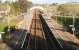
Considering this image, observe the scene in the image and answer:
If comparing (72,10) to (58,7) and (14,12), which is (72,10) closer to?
(58,7)

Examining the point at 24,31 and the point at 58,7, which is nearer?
the point at 24,31

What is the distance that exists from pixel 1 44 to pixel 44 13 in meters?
7.09

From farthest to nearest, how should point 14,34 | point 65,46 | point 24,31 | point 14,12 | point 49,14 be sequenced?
point 49,14 → point 14,12 → point 24,31 → point 14,34 → point 65,46

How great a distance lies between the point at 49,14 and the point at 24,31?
3.53 m

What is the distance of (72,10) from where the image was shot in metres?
13.8

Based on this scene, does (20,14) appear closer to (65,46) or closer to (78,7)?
(78,7)

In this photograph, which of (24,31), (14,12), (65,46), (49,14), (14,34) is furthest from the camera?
(49,14)

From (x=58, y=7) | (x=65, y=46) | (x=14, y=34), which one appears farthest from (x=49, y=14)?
(x=65, y=46)

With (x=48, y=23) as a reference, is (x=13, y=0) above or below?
above

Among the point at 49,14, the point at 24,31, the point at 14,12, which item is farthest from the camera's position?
the point at 49,14

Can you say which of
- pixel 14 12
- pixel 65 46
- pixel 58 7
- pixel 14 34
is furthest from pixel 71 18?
pixel 65 46

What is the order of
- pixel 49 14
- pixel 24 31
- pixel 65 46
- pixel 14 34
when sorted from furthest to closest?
pixel 49 14 → pixel 24 31 → pixel 14 34 → pixel 65 46

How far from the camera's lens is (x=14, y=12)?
43.0 feet

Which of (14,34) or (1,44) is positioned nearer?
(1,44)
